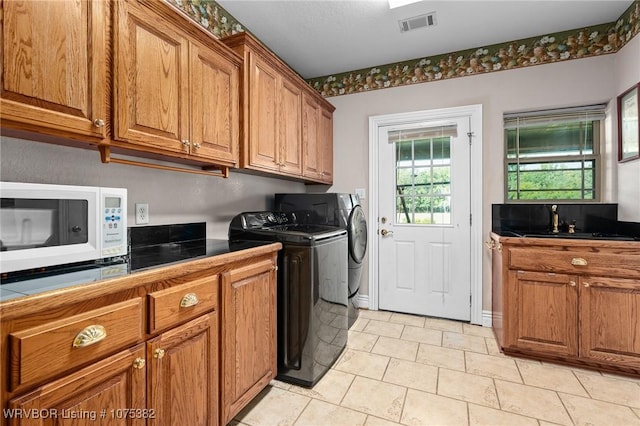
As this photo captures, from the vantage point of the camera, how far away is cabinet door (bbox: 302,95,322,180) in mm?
2793

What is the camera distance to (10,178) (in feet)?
3.91

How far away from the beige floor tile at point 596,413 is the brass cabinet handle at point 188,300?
2.02 meters

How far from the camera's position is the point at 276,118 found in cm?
233

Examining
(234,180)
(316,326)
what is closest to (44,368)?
(316,326)

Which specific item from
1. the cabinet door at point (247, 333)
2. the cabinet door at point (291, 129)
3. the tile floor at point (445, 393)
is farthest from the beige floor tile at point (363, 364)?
the cabinet door at point (291, 129)

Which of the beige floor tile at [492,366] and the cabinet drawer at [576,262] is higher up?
the cabinet drawer at [576,262]

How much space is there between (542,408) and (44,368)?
2276 millimetres

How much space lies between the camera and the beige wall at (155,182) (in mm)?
1244

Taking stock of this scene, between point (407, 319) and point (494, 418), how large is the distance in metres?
1.42

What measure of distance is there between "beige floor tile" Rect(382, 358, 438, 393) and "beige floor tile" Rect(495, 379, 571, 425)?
1.26ft

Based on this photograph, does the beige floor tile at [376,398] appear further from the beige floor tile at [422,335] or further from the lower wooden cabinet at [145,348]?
the beige floor tile at [422,335]

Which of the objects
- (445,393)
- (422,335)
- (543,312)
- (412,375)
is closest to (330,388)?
(412,375)

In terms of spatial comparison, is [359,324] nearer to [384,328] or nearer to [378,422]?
[384,328]

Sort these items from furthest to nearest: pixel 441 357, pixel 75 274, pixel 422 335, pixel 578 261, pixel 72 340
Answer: pixel 422 335
pixel 441 357
pixel 578 261
pixel 75 274
pixel 72 340
